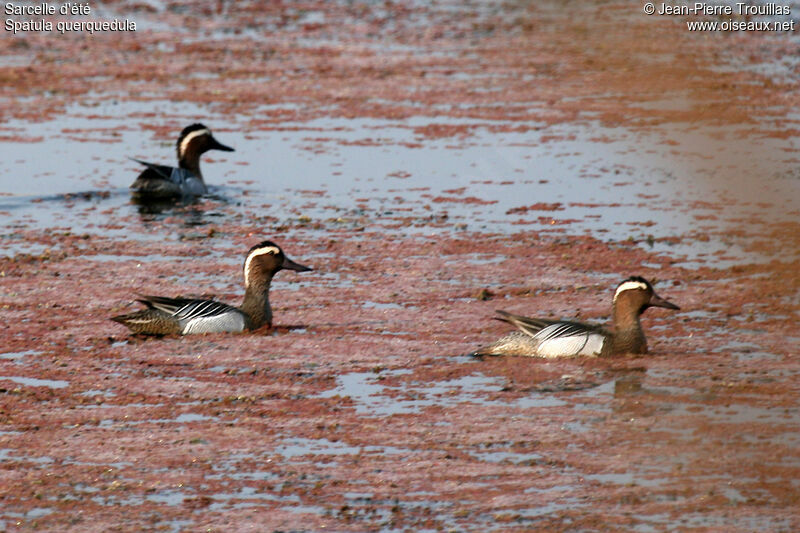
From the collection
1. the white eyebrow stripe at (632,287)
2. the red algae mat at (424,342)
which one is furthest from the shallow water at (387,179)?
the white eyebrow stripe at (632,287)

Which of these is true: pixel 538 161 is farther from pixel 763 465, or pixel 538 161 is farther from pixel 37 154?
pixel 763 465

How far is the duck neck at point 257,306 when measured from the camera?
9938 millimetres

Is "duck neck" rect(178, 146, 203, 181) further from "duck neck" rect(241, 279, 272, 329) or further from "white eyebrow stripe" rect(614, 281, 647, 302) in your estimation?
"white eyebrow stripe" rect(614, 281, 647, 302)

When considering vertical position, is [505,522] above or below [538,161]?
below

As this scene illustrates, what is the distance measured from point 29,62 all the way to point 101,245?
42.1ft

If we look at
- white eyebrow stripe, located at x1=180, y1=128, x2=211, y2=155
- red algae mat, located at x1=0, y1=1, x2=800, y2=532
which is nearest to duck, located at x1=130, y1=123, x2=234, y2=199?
white eyebrow stripe, located at x1=180, y1=128, x2=211, y2=155

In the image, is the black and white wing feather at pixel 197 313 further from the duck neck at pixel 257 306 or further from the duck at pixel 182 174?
the duck at pixel 182 174

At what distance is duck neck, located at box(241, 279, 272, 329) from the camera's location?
9.94 meters

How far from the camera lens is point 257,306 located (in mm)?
9953

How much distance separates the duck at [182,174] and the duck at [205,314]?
5823 mm

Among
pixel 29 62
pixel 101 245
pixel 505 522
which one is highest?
pixel 29 62

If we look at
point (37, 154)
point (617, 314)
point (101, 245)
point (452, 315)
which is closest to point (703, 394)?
point (617, 314)

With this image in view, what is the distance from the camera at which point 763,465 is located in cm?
637

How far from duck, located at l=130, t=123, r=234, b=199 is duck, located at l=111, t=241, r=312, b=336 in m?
5.82
